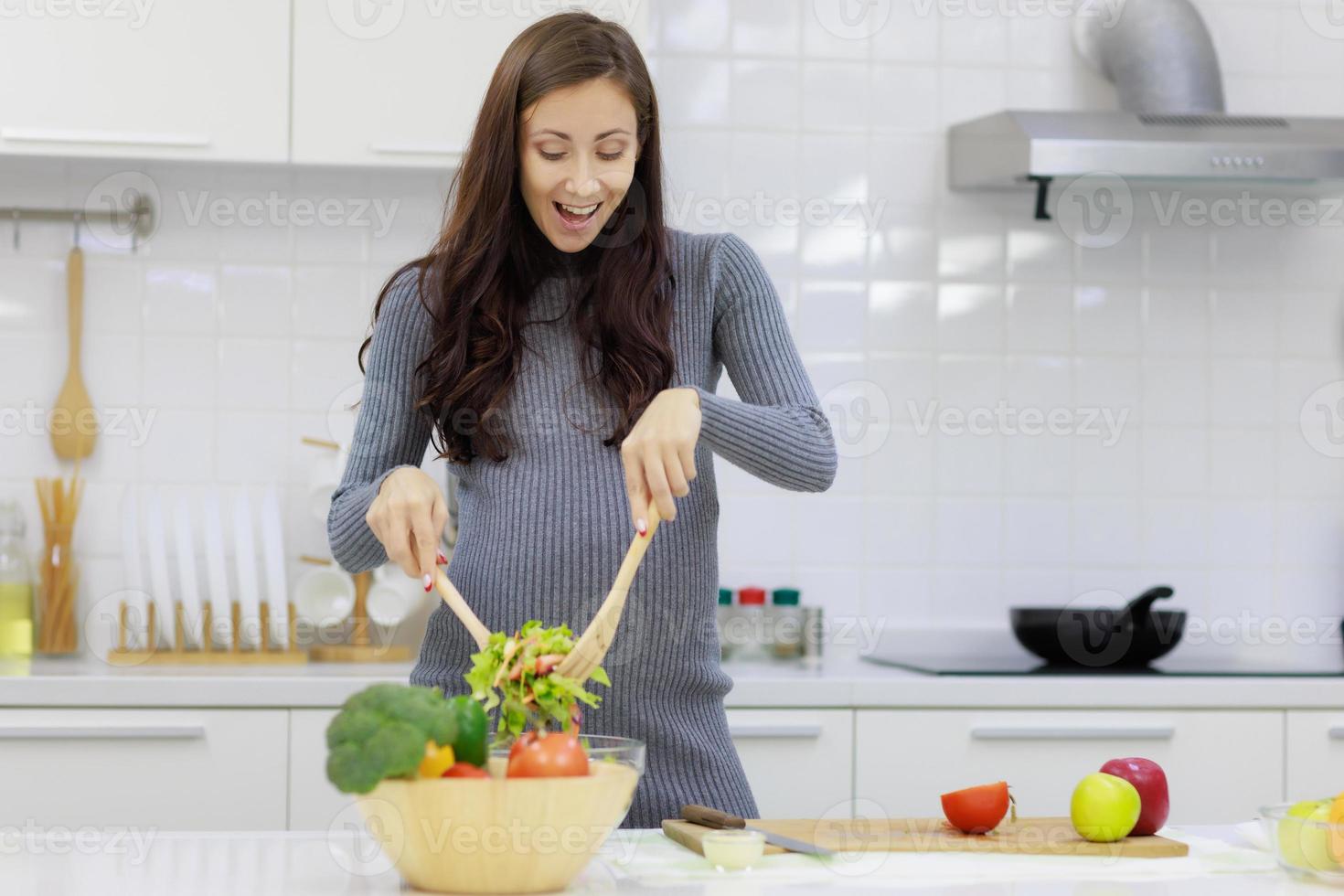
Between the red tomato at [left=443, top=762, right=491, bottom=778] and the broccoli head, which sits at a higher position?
the broccoli head

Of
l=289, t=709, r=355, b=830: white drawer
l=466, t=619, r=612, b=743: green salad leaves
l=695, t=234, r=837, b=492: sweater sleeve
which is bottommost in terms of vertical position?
l=289, t=709, r=355, b=830: white drawer

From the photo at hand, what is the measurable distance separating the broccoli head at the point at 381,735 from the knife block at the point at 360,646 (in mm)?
1552

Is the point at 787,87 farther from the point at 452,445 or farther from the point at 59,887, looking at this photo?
the point at 59,887

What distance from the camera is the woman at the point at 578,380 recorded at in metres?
1.50

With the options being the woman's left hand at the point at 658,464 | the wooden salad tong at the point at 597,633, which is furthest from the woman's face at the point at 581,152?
the wooden salad tong at the point at 597,633

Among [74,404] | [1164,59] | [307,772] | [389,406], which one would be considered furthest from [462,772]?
[1164,59]

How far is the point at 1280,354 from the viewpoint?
9.95 ft

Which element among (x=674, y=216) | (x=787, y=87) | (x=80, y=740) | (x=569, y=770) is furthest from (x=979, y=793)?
(x=787, y=87)

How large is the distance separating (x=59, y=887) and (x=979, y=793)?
803 millimetres

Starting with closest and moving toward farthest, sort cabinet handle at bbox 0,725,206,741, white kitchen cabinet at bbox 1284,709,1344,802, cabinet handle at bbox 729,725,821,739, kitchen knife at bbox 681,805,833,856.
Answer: kitchen knife at bbox 681,805,833,856 < cabinet handle at bbox 0,725,206,741 < cabinet handle at bbox 729,725,821,739 < white kitchen cabinet at bbox 1284,709,1344,802

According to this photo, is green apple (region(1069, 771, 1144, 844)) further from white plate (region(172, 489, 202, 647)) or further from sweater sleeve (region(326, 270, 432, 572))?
white plate (region(172, 489, 202, 647))

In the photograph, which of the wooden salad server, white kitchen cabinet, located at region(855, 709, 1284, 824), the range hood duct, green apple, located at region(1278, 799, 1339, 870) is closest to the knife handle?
the wooden salad server

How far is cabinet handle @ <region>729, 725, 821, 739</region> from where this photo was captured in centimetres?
234

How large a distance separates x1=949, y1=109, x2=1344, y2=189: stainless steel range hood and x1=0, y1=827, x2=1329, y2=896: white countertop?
5.09ft
